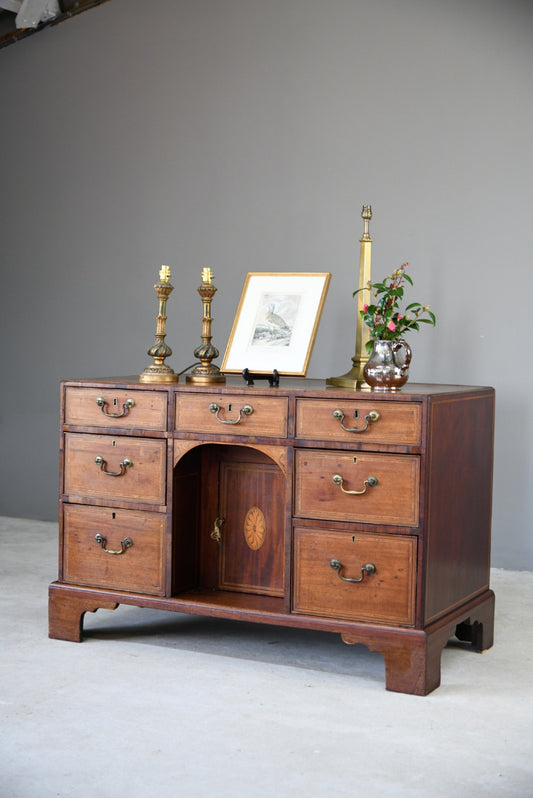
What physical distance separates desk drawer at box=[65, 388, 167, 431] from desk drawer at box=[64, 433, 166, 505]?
1.8 inches

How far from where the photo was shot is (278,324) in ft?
9.86

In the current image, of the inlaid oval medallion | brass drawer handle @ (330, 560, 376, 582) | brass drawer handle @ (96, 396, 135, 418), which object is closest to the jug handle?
brass drawer handle @ (330, 560, 376, 582)

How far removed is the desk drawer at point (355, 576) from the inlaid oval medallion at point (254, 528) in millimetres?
279

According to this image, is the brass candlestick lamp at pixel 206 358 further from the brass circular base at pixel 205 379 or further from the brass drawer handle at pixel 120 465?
the brass drawer handle at pixel 120 465

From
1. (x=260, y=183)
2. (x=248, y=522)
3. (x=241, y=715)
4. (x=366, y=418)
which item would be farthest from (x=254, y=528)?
(x=260, y=183)

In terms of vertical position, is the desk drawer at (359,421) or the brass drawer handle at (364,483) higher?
the desk drawer at (359,421)

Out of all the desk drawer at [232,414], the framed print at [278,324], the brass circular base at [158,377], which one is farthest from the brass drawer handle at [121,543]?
the framed print at [278,324]

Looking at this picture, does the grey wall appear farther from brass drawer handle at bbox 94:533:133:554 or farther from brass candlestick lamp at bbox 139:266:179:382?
brass drawer handle at bbox 94:533:133:554

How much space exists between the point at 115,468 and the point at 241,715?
902mm

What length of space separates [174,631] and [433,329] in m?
1.79

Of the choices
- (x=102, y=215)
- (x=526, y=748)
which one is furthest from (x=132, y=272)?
(x=526, y=748)

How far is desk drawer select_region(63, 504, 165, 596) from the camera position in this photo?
9.51 feet

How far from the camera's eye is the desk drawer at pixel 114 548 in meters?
2.90

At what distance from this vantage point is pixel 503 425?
4031mm
